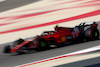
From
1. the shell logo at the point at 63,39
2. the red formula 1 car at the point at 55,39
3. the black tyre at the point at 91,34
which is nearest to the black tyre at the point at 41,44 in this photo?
the red formula 1 car at the point at 55,39

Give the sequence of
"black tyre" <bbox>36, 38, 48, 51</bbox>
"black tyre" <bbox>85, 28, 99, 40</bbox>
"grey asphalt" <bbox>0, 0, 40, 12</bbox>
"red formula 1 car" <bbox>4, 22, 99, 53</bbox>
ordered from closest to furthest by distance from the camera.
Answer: "black tyre" <bbox>36, 38, 48, 51</bbox> < "red formula 1 car" <bbox>4, 22, 99, 53</bbox> < "black tyre" <bbox>85, 28, 99, 40</bbox> < "grey asphalt" <bbox>0, 0, 40, 12</bbox>

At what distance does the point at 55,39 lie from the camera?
6.78m

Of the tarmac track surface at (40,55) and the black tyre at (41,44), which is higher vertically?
the black tyre at (41,44)

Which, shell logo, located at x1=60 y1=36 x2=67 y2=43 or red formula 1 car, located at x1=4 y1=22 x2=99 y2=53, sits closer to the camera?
red formula 1 car, located at x1=4 y1=22 x2=99 y2=53

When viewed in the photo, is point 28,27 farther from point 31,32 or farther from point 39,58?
point 39,58

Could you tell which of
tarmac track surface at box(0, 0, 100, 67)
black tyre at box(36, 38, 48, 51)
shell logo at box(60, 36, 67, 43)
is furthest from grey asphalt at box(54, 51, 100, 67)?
shell logo at box(60, 36, 67, 43)

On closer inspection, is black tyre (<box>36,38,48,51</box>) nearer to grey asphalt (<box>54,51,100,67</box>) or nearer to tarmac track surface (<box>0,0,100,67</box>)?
tarmac track surface (<box>0,0,100,67</box>)

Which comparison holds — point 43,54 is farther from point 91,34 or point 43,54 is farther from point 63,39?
point 91,34

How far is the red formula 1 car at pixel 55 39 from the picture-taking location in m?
6.56

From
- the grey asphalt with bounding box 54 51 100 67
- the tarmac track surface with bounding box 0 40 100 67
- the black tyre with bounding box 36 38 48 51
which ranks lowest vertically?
the grey asphalt with bounding box 54 51 100 67

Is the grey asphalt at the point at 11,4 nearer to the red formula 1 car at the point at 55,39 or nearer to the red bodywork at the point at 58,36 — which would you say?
the red formula 1 car at the point at 55,39

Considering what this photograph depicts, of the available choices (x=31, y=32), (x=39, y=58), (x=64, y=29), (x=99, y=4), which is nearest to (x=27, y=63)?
(x=39, y=58)

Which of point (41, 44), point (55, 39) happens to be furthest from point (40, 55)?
point (55, 39)

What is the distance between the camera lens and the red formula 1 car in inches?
258
